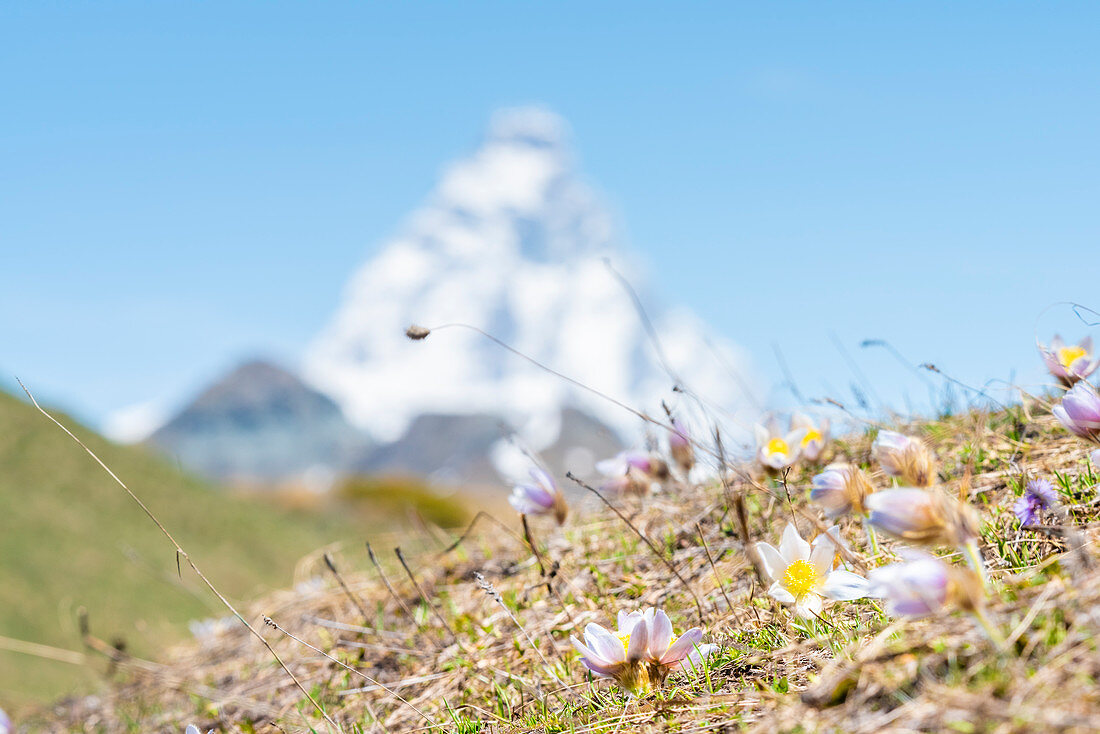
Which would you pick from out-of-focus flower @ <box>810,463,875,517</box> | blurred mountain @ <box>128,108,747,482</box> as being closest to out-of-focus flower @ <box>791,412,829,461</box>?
out-of-focus flower @ <box>810,463,875,517</box>

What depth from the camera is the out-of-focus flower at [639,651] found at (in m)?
1.46

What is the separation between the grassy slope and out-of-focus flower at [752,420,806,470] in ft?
11.2

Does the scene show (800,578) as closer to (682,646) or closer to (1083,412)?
(682,646)

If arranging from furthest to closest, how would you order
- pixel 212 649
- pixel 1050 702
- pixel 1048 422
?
pixel 212 649, pixel 1048 422, pixel 1050 702

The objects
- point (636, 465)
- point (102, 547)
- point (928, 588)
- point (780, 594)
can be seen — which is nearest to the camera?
point (928, 588)

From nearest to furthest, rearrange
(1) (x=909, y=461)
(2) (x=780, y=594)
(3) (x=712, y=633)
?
(1) (x=909, y=461) → (2) (x=780, y=594) → (3) (x=712, y=633)

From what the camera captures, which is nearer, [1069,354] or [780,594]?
[780,594]

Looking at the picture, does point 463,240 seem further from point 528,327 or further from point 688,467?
point 688,467

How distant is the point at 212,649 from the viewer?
366 centimetres

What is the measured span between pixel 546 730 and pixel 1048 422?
1814mm

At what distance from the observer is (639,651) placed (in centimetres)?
147

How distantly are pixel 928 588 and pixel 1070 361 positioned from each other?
58.8 inches

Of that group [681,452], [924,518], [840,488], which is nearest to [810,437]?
[681,452]

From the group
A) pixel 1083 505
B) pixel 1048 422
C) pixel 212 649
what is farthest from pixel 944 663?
pixel 212 649
